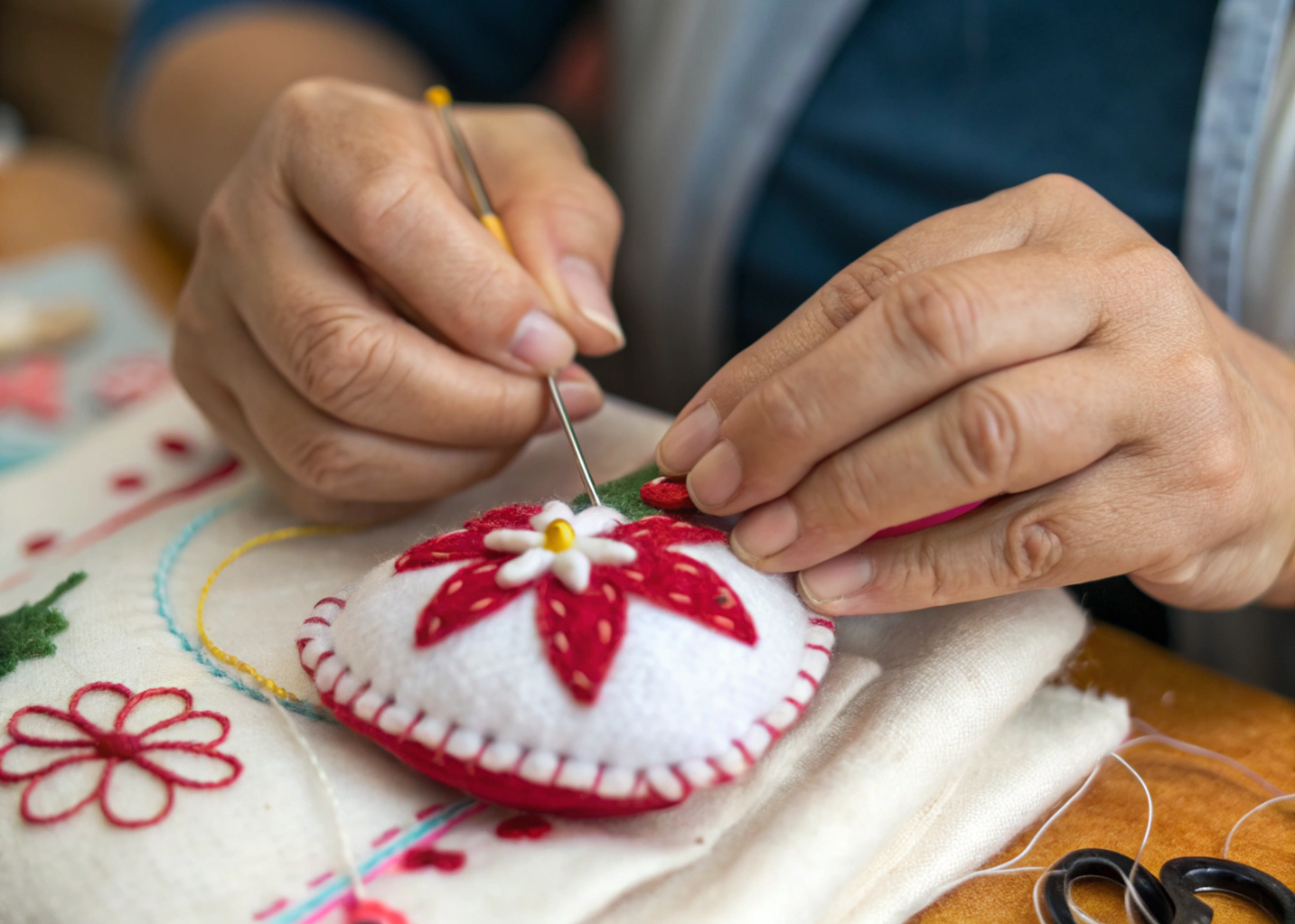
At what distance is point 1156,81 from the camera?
1.31 metres

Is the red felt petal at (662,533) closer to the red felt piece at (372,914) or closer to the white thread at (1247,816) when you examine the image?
the red felt piece at (372,914)

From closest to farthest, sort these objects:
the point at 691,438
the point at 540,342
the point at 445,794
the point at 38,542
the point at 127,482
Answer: the point at 445,794, the point at 691,438, the point at 540,342, the point at 38,542, the point at 127,482

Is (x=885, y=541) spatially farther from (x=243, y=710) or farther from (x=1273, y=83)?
(x=1273, y=83)

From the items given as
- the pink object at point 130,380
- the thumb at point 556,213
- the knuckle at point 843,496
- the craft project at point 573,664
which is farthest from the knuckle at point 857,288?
the pink object at point 130,380

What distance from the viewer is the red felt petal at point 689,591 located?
721 millimetres

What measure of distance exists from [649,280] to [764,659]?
4.08 ft

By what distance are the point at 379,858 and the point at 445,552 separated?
9.5 inches

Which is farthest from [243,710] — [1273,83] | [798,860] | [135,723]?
[1273,83]

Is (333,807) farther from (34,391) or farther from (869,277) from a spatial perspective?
(34,391)

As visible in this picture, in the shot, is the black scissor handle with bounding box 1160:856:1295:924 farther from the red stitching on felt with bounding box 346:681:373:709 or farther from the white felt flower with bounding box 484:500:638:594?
the red stitching on felt with bounding box 346:681:373:709

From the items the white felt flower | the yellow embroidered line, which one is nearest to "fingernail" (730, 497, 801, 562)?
the white felt flower

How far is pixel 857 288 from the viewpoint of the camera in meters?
0.84

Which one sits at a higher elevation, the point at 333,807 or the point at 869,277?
the point at 869,277

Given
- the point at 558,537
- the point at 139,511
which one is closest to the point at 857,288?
the point at 558,537
